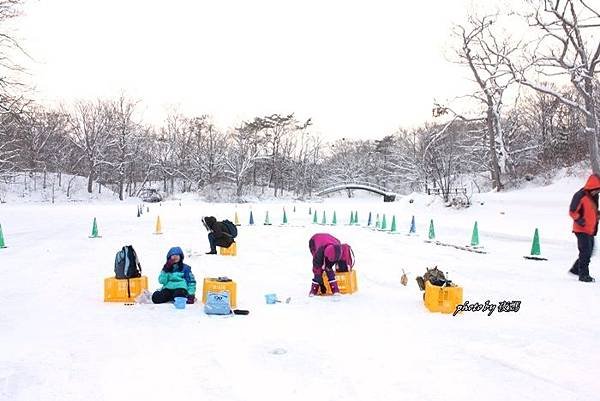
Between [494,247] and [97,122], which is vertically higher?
[97,122]

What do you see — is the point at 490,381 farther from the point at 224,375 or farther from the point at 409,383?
the point at 224,375

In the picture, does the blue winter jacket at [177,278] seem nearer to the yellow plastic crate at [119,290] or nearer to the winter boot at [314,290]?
the yellow plastic crate at [119,290]

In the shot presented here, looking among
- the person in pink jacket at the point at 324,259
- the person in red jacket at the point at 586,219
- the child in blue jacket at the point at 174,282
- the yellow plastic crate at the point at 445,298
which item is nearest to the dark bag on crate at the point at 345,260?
the person in pink jacket at the point at 324,259

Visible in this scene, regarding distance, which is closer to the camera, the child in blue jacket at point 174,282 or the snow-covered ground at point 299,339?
the snow-covered ground at point 299,339

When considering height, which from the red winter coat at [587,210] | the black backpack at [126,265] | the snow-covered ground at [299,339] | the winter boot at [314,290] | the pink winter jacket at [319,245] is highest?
the red winter coat at [587,210]

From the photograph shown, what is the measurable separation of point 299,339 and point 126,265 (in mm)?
3354

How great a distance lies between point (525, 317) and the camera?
6.62 metres

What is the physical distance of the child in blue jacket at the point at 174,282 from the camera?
7.26 metres

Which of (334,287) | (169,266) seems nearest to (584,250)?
(334,287)

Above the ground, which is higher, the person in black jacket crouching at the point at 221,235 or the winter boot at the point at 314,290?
the person in black jacket crouching at the point at 221,235

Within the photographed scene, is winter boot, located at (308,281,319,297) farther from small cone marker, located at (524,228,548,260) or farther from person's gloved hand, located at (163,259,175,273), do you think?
small cone marker, located at (524,228,548,260)

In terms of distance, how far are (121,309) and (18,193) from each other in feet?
175

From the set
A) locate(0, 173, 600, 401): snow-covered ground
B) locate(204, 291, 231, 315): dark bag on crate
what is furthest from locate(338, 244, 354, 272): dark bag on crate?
locate(204, 291, 231, 315): dark bag on crate

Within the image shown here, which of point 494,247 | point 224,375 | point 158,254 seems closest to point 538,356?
point 224,375
